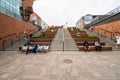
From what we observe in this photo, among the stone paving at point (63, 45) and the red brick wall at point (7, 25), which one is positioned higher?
the red brick wall at point (7, 25)

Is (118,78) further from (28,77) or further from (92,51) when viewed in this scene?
(92,51)

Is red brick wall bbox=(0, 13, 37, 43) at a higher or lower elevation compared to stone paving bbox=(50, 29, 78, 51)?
higher

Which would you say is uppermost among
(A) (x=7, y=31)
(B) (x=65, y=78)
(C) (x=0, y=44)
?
(A) (x=7, y=31)

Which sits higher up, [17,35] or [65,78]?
[17,35]

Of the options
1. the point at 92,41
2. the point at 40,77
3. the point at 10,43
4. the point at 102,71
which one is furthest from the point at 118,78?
the point at 10,43

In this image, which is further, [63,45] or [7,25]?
[7,25]

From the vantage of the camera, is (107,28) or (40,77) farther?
(107,28)

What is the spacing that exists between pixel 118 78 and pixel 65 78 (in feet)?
8.17

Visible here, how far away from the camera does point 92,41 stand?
17750 mm

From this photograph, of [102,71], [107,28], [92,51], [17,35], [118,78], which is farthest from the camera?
[107,28]

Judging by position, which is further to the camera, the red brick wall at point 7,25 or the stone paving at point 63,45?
the red brick wall at point 7,25

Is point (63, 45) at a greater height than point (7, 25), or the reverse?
point (7, 25)

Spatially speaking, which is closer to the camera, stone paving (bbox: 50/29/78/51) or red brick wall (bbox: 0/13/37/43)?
stone paving (bbox: 50/29/78/51)

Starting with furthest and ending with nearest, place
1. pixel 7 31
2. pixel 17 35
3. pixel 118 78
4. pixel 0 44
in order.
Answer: pixel 17 35
pixel 7 31
pixel 0 44
pixel 118 78
